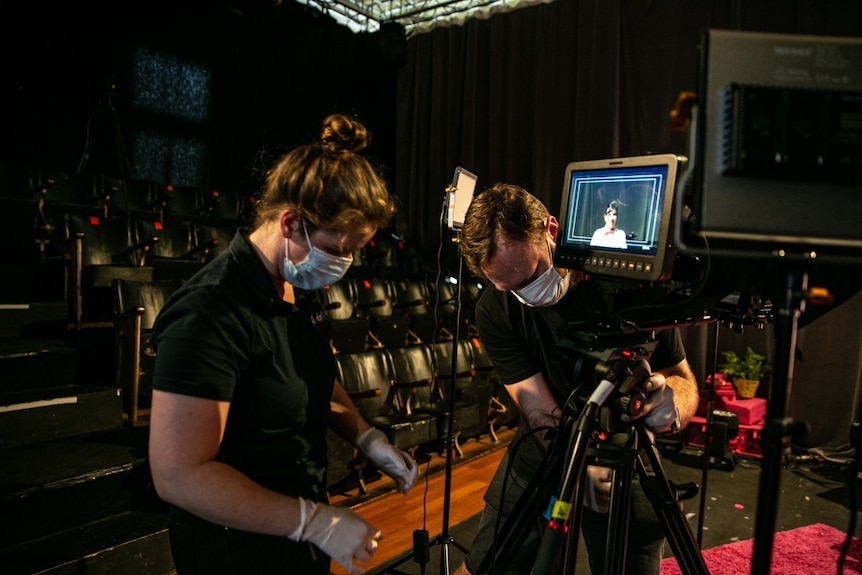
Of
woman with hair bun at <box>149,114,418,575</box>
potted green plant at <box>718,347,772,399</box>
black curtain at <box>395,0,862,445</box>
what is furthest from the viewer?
black curtain at <box>395,0,862,445</box>

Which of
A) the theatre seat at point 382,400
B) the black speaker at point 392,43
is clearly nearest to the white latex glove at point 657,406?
the theatre seat at point 382,400

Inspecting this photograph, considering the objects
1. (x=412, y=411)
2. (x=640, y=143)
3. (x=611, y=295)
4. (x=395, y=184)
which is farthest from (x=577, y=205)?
(x=395, y=184)

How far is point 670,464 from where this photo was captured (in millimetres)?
3854

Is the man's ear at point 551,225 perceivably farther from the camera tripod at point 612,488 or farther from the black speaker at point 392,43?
the black speaker at point 392,43

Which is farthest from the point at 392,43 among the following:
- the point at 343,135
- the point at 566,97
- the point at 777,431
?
the point at 777,431

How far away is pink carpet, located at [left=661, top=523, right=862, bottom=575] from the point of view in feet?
8.07

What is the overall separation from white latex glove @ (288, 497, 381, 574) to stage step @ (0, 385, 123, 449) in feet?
6.52

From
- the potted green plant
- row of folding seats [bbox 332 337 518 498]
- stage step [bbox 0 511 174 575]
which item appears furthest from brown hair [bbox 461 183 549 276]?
the potted green plant

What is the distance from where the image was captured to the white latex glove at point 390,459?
4.26 ft

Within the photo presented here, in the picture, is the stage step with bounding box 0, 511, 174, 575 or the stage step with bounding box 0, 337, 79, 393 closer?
the stage step with bounding box 0, 511, 174, 575

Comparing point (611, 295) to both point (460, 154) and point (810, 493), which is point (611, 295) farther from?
point (460, 154)

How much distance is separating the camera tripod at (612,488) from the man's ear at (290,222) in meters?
0.60

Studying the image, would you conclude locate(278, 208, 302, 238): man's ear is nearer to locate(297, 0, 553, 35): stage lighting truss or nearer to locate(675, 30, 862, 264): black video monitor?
locate(675, 30, 862, 264): black video monitor

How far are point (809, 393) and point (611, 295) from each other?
4.38 m
